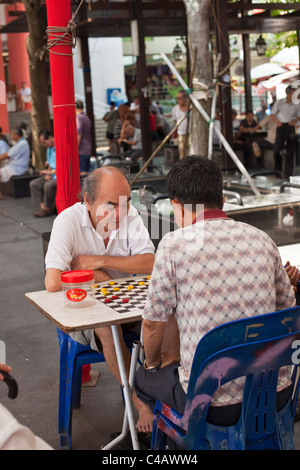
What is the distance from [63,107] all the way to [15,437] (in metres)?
2.95

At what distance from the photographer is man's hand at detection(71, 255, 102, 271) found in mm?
3460

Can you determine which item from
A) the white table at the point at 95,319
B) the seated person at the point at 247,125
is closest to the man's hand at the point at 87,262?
the white table at the point at 95,319

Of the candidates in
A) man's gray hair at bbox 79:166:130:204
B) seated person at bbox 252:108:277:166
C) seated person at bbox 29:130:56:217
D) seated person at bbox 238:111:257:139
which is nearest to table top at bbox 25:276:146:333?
man's gray hair at bbox 79:166:130:204

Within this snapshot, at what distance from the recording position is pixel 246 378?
2289 millimetres

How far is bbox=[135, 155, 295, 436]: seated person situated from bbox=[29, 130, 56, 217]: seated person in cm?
753

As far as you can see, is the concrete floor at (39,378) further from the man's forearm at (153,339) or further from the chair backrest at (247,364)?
the chair backrest at (247,364)

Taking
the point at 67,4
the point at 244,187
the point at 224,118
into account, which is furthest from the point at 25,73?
the point at 67,4

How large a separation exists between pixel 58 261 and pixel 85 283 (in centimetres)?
38

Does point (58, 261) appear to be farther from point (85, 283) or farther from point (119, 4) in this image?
point (119, 4)

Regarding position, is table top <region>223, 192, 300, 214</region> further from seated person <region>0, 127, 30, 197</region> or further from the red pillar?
seated person <region>0, 127, 30, 197</region>

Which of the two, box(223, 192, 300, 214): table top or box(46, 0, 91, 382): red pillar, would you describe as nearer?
box(46, 0, 91, 382): red pillar

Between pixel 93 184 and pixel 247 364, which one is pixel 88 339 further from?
pixel 247 364

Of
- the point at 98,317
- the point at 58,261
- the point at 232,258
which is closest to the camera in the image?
the point at 232,258

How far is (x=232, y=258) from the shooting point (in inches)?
91.7
